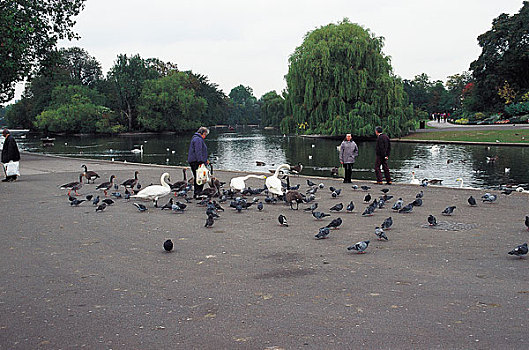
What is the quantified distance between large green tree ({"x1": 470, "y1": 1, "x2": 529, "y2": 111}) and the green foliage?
163 feet

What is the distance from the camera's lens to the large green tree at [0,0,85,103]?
85.6ft

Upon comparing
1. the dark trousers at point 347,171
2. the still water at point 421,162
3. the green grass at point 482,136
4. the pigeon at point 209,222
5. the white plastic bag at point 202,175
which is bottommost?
the still water at point 421,162

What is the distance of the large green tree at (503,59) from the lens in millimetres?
68125

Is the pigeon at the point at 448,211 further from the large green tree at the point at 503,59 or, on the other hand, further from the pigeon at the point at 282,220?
the large green tree at the point at 503,59

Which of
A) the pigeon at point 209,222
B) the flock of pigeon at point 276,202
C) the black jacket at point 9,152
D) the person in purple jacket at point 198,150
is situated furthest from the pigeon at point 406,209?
the black jacket at point 9,152

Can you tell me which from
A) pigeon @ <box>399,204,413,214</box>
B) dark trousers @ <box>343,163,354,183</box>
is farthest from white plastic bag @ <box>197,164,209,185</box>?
dark trousers @ <box>343,163,354,183</box>

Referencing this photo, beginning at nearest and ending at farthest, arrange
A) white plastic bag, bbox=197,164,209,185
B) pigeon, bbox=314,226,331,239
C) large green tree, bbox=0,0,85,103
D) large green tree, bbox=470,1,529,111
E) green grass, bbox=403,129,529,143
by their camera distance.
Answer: pigeon, bbox=314,226,331,239 → white plastic bag, bbox=197,164,209,185 → large green tree, bbox=0,0,85,103 → green grass, bbox=403,129,529,143 → large green tree, bbox=470,1,529,111

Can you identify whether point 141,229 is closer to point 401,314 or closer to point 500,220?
point 401,314

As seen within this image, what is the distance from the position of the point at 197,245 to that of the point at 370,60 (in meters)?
46.1

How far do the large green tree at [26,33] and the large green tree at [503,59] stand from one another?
57.3 m

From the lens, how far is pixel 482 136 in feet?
163

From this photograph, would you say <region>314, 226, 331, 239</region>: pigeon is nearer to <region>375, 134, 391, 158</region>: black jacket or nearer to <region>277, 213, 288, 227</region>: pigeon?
<region>277, 213, 288, 227</region>: pigeon

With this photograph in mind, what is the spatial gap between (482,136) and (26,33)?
4116 cm

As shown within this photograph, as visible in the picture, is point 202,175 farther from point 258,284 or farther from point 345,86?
point 345,86
